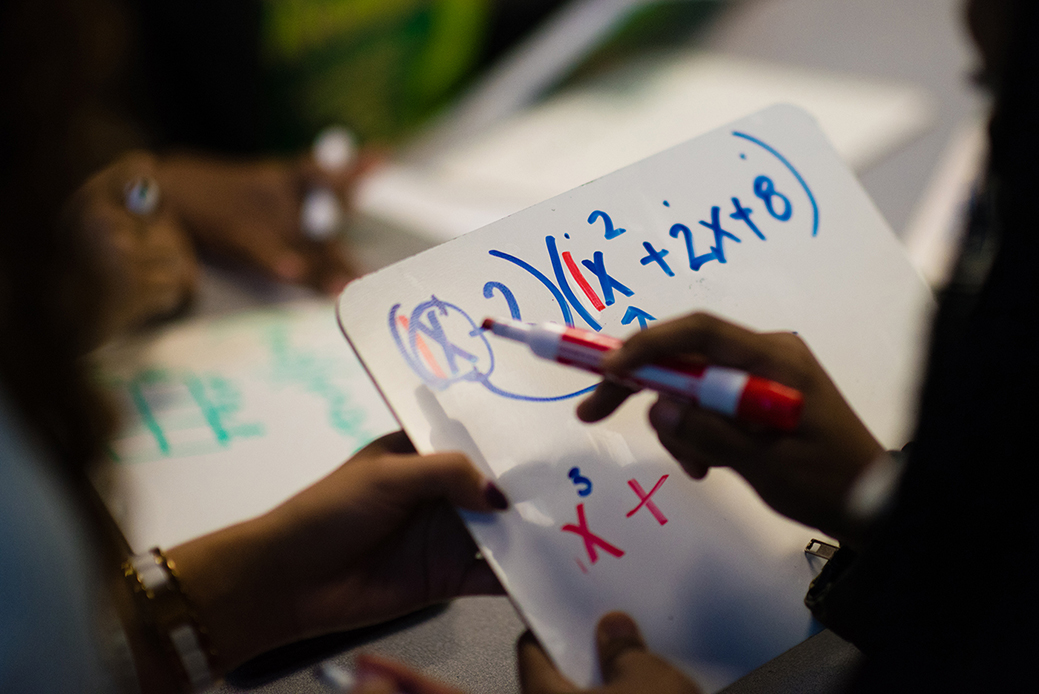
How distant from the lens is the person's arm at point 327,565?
0.34 metres

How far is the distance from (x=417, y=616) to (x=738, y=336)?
221mm

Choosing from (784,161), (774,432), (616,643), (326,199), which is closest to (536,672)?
(616,643)

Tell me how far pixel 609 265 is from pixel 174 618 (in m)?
0.26

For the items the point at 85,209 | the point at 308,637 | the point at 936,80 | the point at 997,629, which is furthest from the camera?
the point at 936,80

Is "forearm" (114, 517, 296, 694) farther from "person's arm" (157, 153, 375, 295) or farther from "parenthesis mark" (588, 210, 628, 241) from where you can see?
"person's arm" (157, 153, 375, 295)

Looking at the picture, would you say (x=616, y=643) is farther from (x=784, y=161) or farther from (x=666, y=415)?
(x=784, y=161)

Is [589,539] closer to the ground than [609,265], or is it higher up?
closer to the ground

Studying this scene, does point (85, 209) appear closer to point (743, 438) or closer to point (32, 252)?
point (32, 252)

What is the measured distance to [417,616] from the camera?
0.39 m

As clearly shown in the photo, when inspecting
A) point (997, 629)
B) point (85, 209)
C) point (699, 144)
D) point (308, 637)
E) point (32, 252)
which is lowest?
point (997, 629)

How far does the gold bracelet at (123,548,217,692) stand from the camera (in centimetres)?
34

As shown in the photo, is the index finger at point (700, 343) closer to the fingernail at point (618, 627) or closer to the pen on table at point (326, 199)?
the fingernail at point (618, 627)

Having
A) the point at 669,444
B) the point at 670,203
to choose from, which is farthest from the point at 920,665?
the point at 670,203

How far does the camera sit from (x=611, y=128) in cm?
86
